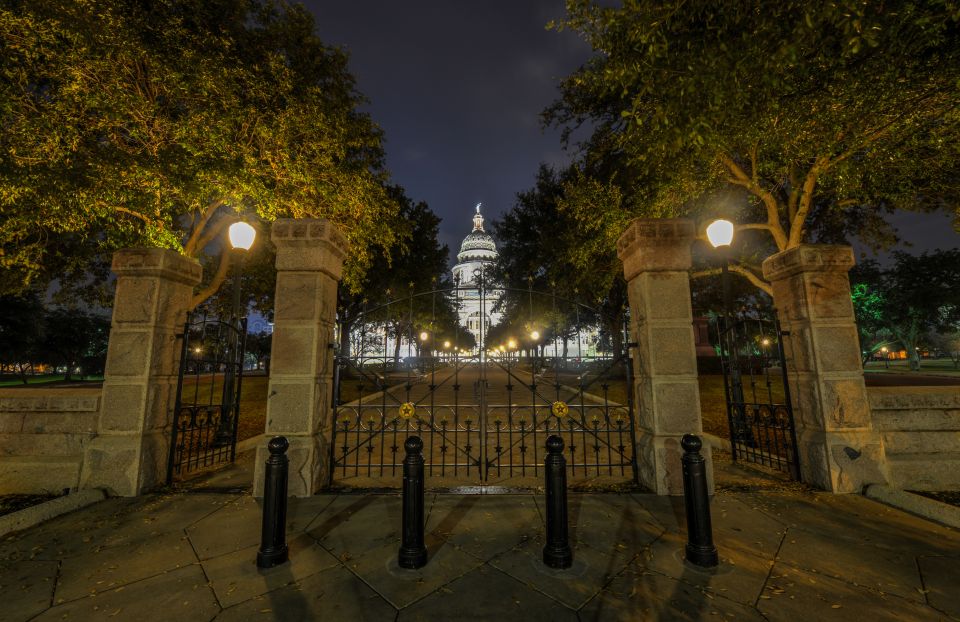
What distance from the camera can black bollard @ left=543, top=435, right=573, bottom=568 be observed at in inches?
132

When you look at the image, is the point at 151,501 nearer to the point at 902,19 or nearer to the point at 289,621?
the point at 289,621

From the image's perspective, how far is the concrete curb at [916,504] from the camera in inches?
164

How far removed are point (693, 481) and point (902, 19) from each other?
7.69 metres

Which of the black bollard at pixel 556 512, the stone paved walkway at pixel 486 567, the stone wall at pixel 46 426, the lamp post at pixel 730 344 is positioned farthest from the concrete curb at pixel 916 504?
the stone wall at pixel 46 426

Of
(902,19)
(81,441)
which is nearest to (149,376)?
(81,441)

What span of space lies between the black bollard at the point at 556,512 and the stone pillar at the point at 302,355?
340 centimetres

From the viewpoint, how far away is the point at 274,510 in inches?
137

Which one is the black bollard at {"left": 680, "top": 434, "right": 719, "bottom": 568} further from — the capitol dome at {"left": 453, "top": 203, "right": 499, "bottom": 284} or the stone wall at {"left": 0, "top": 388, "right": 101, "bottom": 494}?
the capitol dome at {"left": 453, "top": 203, "right": 499, "bottom": 284}

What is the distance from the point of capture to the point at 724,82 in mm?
5988

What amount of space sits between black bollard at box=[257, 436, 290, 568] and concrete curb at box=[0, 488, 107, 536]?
3.19 m

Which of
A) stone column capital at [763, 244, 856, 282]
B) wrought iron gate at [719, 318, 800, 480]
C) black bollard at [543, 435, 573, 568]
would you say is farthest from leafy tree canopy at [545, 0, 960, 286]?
black bollard at [543, 435, 573, 568]

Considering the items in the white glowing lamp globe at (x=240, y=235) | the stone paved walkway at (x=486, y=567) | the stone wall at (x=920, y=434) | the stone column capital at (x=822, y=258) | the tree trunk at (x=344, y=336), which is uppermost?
the white glowing lamp globe at (x=240, y=235)

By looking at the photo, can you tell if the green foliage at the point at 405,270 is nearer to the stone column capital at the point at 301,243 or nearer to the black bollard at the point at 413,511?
the stone column capital at the point at 301,243

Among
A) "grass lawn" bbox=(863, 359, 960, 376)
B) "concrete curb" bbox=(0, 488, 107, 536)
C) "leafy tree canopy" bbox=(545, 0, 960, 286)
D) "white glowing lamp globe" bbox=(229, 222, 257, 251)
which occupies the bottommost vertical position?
"concrete curb" bbox=(0, 488, 107, 536)
